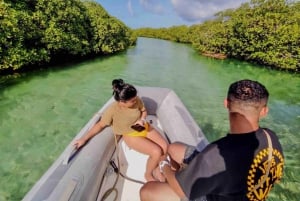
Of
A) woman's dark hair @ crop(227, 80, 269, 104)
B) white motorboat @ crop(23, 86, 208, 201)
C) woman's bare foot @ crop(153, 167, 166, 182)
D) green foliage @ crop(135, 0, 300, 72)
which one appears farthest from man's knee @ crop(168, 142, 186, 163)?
green foliage @ crop(135, 0, 300, 72)

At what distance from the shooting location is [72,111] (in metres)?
4.98

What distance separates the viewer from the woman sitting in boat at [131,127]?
7.13ft

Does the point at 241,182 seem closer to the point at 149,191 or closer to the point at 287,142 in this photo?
the point at 149,191

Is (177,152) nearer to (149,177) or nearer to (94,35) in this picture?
(149,177)

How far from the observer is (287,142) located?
4.18m

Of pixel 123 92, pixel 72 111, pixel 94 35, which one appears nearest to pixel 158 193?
pixel 123 92

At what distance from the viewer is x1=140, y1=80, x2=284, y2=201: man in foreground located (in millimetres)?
1176

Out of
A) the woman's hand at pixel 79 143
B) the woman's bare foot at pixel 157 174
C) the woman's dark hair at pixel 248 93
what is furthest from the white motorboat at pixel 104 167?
the woman's dark hair at pixel 248 93

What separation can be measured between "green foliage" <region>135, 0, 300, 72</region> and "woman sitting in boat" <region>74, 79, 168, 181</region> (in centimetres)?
1224

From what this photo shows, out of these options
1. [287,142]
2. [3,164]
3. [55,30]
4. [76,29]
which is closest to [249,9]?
[76,29]

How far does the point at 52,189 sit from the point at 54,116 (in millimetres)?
3207

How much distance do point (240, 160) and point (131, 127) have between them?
1225mm

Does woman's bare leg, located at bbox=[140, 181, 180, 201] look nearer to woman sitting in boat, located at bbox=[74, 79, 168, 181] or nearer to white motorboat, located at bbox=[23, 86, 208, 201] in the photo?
white motorboat, located at bbox=[23, 86, 208, 201]

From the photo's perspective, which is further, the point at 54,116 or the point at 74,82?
the point at 74,82
